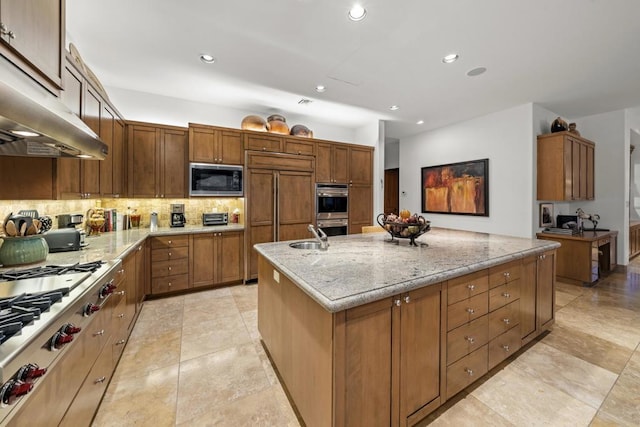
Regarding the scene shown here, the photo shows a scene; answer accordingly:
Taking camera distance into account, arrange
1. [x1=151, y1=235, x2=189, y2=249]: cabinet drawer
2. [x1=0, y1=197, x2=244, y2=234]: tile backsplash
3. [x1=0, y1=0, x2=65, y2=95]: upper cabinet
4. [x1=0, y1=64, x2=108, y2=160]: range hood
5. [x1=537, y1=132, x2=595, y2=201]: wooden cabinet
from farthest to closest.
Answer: [x1=537, y1=132, x2=595, y2=201]: wooden cabinet < [x1=151, y1=235, x2=189, y2=249]: cabinet drawer < [x1=0, y1=197, x2=244, y2=234]: tile backsplash < [x1=0, y1=0, x2=65, y2=95]: upper cabinet < [x1=0, y1=64, x2=108, y2=160]: range hood

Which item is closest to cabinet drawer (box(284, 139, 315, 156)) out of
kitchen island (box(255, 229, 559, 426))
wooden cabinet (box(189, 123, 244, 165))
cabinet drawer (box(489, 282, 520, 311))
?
wooden cabinet (box(189, 123, 244, 165))

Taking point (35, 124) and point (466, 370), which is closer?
point (35, 124)

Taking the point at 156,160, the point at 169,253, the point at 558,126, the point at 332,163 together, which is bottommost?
the point at 169,253

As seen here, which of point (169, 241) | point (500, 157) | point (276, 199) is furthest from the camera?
point (500, 157)

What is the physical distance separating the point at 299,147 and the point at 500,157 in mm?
3558

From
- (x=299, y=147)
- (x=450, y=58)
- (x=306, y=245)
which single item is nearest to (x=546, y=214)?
(x=450, y=58)

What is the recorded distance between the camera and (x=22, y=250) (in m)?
1.65

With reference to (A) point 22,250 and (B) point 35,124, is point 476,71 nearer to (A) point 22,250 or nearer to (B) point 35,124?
(B) point 35,124

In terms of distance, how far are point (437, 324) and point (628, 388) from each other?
1.61m

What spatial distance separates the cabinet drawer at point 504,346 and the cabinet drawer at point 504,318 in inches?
1.9

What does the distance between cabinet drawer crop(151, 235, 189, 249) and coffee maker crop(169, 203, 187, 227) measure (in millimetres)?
388

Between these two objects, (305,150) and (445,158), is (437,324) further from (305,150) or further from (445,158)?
(445,158)

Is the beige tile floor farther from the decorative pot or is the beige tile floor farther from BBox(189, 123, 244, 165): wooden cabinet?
the decorative pot

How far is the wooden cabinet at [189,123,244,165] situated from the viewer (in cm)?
360
